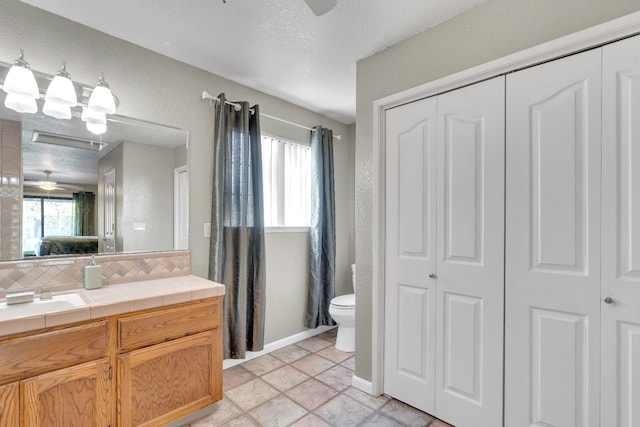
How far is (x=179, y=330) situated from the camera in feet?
5.87

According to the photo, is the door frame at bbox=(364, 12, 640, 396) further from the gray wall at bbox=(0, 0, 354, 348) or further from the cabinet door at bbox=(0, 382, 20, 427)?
the cabinet door at bbox=(0, 382, 20, 427)

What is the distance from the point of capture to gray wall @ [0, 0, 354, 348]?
175 centimetres

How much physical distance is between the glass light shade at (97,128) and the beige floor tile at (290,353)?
2.25 metres

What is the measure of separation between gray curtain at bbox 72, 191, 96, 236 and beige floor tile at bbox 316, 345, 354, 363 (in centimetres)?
208

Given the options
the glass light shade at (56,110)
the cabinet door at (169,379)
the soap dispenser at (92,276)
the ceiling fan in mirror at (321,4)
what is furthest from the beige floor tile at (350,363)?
the glass light shade at (56,110)

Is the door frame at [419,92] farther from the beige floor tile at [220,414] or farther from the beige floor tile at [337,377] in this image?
the beige floor tile at [220,414]

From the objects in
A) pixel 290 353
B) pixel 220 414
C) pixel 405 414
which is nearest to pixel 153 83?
pixel 220 414

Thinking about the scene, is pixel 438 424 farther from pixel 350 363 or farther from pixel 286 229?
pixel 286 229

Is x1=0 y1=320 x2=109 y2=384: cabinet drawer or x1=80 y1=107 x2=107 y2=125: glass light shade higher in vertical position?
x1=80 y1=107 x2=107 y2=125: glass light shade

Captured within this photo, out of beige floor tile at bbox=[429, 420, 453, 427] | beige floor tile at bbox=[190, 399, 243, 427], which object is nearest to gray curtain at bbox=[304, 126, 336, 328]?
beige floor tile at bbox=[190, 399, 243, 427]

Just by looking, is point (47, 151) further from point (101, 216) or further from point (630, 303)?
point (630, 303)

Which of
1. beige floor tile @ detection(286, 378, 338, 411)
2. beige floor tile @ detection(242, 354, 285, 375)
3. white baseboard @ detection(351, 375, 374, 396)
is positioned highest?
white baseboard @ detection(351, 375, 374, 396)

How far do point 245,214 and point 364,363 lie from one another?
148 centimetres

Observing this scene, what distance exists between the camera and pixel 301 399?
2.12m
